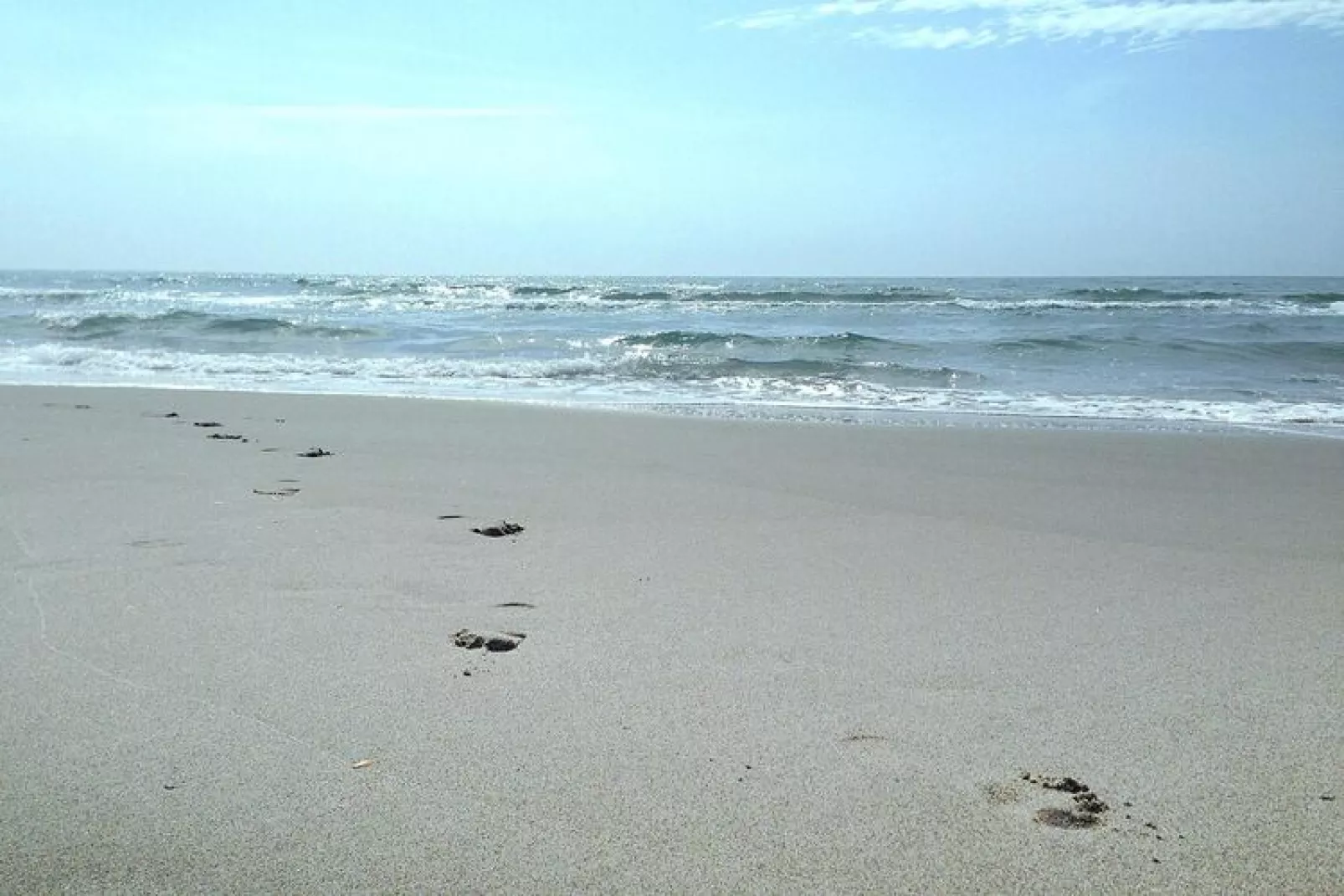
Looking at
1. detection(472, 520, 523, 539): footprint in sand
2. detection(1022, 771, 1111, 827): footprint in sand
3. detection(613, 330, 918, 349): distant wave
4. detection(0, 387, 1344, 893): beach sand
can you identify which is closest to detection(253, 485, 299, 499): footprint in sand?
detection(0, 387, 1344, 893): beach sand

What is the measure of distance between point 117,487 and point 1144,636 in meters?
4.39

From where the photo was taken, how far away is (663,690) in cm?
242

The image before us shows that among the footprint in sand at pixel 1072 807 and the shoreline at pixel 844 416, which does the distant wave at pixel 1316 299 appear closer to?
the shoreline at pixel 844 416

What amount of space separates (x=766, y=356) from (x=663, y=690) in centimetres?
1275

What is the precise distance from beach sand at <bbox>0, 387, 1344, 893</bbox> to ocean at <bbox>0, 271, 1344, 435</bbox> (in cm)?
453

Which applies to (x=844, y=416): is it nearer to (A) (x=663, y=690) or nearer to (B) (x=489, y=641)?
(B) (x=489, y=641)

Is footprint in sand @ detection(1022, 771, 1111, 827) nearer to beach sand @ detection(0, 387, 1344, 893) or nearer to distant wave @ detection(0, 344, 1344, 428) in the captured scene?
beach sand @ detection(0, 387, 1344, 893)

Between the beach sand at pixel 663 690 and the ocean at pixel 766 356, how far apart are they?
4.53m

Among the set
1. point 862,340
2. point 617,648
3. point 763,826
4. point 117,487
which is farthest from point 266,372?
point 763,826

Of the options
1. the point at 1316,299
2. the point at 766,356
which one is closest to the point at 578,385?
the point at 766,356

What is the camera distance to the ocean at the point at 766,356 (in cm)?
966

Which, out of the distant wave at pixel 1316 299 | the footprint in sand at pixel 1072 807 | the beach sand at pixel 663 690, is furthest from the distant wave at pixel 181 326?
the distant wave at pixel 1316 299

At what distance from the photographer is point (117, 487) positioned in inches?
186

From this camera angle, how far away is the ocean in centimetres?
966
